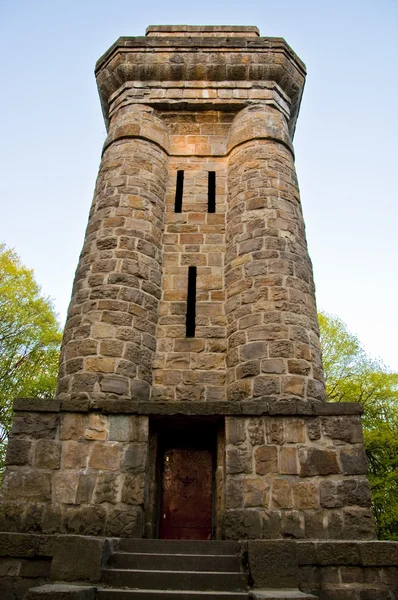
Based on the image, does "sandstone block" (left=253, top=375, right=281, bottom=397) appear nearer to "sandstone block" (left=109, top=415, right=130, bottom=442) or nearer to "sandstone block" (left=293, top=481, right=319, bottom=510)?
"sandstone block" (left=293, top=481, right=319, bottom=510)

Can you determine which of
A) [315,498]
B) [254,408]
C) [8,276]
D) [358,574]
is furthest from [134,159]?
[8,276]

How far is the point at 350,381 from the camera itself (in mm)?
18062

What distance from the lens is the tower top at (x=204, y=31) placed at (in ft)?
38.6

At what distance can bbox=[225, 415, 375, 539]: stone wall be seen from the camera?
18.1ft

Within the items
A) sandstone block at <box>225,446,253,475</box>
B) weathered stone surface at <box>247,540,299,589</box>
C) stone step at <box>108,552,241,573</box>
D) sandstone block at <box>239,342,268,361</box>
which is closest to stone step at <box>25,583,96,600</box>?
stone step at <box>108,552,241,573</box>

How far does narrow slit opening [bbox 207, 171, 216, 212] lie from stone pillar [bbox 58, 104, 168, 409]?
0.90 metres

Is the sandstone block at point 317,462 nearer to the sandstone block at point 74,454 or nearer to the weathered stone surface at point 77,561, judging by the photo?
the weathered stone surface at point 77,561

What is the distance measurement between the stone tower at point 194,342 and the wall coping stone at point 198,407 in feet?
0.06

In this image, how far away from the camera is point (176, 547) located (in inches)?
205

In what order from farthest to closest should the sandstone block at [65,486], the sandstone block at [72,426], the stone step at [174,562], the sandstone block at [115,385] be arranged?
the sandstone block at [115,385] → the sandstone block at [72,426] → the sandstone block at [65,486] → the stone step at [174,562]

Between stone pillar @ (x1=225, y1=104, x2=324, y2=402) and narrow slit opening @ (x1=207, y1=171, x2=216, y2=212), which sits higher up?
narrow slit opening @ (x1=207, y1=171, x2=216, y2=212)

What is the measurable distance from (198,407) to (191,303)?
7.39 ft

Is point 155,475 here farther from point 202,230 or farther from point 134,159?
point 134,159

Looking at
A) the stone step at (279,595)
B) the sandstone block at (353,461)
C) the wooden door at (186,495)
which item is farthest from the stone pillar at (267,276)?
the stone step at (279,595)
